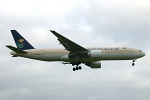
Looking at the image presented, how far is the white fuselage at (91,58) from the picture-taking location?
52.7 meters

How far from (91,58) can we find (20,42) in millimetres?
13872

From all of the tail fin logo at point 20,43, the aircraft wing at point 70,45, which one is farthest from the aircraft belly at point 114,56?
the tail fin logo at point 20,43

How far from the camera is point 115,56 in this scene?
2073 inches

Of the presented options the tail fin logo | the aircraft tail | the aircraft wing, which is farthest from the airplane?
the tail fin logo

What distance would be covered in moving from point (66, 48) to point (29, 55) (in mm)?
7029

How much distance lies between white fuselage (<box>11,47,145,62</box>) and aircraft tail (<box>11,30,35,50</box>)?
2.11m

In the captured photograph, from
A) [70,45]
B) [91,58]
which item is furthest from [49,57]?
[91,58]

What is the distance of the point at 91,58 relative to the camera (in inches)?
2071

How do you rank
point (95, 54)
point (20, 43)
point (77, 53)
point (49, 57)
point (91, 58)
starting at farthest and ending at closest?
1. point (20, 43)
2. point (49, 57)
3. point (77, 53)
4. point (91, 58)
5. point (95, 54)

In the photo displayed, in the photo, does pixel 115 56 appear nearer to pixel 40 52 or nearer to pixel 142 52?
pixel 142 52

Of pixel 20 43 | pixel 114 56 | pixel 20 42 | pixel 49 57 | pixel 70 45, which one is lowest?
pixel 49 57

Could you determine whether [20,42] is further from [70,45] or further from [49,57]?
[70,45]

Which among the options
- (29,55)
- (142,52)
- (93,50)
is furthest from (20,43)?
(142,52)

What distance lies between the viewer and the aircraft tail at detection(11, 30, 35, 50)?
56750 millimetres
